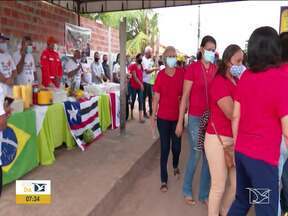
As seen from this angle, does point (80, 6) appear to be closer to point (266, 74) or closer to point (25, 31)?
point (25, 31)

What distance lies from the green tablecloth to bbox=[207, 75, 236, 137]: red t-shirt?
2.62 meters

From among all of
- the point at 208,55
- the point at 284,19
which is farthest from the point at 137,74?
the point at 208,55

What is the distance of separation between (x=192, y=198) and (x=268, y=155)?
207cm

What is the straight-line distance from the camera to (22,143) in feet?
14.4

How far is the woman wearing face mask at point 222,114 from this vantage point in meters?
3.07

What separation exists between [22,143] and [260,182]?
9.77ft

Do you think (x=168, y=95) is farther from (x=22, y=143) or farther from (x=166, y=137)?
(x=22, y=143)

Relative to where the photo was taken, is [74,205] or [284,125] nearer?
[284,125]

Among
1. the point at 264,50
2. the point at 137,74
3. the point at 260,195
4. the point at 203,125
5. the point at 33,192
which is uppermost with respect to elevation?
the point at 264,50

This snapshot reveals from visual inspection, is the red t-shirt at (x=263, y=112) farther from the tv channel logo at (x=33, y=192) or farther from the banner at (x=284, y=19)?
the banner at (x=284, y=19)

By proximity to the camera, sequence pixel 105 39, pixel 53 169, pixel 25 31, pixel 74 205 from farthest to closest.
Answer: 1. pixel 105 39
2. pixel 25 31
3. pixel 53 169
4. pixel 74 205

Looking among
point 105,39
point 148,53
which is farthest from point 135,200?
point 105,39

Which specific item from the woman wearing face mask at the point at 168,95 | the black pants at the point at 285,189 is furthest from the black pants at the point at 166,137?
the black pants at the point at 285,189

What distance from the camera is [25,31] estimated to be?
841 centimetres
